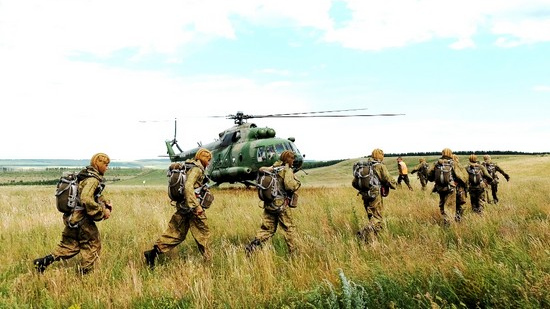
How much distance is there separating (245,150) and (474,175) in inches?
394

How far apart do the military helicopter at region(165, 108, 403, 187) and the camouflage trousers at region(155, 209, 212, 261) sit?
1011cm

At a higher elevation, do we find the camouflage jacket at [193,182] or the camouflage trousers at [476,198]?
the camouflage jacket at [193,182]

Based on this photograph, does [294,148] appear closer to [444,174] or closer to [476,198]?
[476,198]

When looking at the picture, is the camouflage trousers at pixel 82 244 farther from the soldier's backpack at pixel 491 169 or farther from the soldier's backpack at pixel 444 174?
the soldier's backpack at pixel 491 169

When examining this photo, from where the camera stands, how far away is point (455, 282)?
4090 mm

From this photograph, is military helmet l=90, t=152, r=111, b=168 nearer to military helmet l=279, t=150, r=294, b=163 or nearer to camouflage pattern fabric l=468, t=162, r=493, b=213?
military helmet l=279, t=150, r=294, b=163

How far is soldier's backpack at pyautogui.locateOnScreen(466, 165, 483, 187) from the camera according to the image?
426 inches

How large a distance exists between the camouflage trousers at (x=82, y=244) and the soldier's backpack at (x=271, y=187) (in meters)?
2.64

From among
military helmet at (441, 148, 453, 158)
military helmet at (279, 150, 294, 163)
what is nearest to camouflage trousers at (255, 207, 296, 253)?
military helmet at (279, 150, 294, 163)

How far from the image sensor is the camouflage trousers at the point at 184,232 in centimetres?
646

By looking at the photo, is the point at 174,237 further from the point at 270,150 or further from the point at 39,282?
the point at 270,150

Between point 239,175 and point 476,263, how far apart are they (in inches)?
584

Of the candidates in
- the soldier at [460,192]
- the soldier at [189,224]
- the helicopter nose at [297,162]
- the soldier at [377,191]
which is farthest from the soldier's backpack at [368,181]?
the helicopter nose at [297,162]

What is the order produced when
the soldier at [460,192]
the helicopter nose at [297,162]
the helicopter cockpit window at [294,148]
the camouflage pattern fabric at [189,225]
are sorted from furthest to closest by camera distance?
the helicopter cockpit window at [294,148] < the helicopter nose at [297,162] < the soldier at [460,192] < the camouflage pattern fabric at [189,225]
